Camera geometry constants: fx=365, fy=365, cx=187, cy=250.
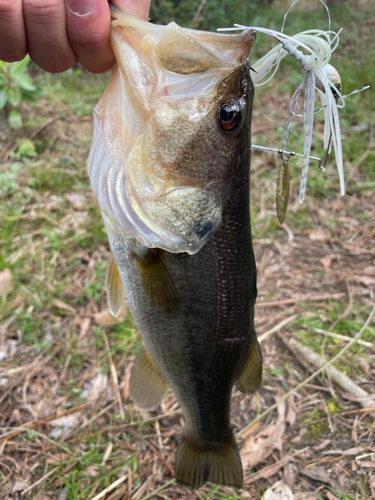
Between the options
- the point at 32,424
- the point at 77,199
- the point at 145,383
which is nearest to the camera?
the point at 145,383

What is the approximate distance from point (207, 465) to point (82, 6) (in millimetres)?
1933

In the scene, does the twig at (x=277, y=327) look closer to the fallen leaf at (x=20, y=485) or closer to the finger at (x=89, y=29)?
the fallen leaf at (x=20, y=485)

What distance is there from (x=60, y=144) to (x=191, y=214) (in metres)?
3.51

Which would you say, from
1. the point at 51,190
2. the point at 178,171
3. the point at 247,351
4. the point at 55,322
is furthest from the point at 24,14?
the point at 51,190

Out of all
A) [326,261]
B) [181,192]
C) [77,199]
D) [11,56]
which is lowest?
[326,261]

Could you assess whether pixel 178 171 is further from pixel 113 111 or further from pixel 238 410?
pixel 238 410

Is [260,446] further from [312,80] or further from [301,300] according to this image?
[312,80]

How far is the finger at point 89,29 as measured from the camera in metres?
0.99

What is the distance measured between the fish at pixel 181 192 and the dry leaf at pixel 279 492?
81cm

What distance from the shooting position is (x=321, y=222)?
135 inches

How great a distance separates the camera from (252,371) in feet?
5.25

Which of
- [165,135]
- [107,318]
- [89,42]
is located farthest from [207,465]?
[89,42]

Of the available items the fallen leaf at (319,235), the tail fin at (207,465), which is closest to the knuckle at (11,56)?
the tail fin at (207,465)

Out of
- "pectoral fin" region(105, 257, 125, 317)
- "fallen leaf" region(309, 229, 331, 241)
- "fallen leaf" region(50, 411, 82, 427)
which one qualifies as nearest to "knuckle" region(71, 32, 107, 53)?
"pectoral fin" region(105, 257, 125, 317)
